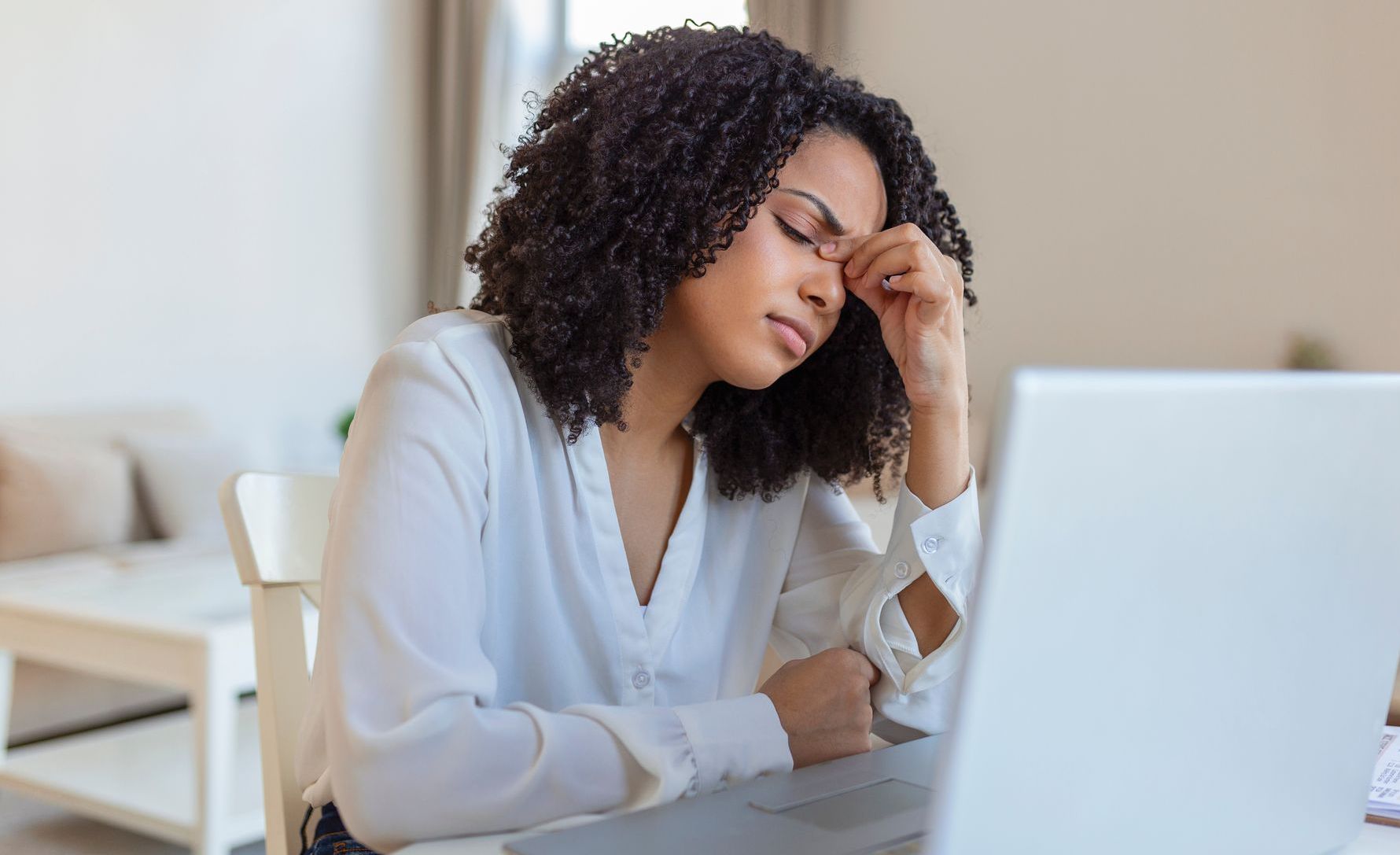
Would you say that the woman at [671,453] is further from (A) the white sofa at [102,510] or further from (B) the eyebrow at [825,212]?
(A) the white sofa at [102,510]

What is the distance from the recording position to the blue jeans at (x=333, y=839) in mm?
884

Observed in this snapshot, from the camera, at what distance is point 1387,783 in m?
0.80

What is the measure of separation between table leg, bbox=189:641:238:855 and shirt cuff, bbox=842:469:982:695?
1.29 m

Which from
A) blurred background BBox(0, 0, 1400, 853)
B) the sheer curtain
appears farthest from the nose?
the sheer curtain

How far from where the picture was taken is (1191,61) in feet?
11.5

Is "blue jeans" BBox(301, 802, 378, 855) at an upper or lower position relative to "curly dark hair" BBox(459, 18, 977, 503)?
lower

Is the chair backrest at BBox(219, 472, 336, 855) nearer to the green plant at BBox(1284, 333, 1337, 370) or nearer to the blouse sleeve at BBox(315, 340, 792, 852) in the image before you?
the blouse sleeve at BBox(315, 340, 792, 852)

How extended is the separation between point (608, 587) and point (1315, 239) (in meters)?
3.01

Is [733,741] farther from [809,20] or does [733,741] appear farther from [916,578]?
[809,20]

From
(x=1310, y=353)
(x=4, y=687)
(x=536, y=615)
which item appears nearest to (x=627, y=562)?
(x=536, y=615)

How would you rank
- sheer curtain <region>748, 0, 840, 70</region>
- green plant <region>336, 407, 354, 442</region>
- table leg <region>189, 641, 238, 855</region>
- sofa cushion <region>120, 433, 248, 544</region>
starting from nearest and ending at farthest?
table leg <region>189, 641, 238, 855</region>
sofa cushion <region>120, 433, 248, 544</region>
sheer curtain <region>748, 0, 840, 70</region>
green plant <region>336, 407, 354, 442</region>

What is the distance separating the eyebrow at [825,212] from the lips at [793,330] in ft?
0.29

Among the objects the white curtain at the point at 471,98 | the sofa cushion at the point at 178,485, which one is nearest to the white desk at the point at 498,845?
the sofa cushion at the point at 178,485

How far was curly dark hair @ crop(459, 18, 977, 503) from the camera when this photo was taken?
3.45 ft
